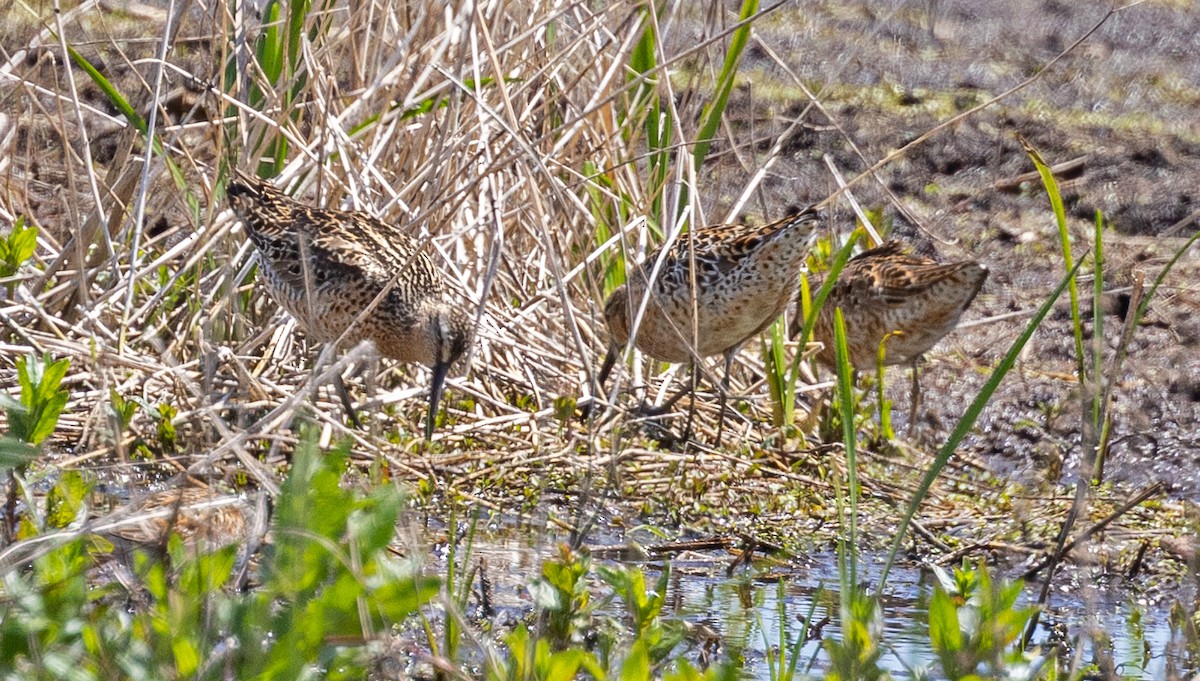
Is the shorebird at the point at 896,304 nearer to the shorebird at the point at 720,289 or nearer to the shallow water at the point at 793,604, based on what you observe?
the shorebird at the point at 720,289

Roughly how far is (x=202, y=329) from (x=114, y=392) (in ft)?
1.81

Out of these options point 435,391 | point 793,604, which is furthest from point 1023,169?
point 793,604

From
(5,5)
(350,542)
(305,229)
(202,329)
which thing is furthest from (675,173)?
(350,542)

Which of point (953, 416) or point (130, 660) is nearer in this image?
point (130, 660)

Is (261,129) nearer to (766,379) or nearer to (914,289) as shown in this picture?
(766,379)

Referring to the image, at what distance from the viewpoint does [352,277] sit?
6.11m

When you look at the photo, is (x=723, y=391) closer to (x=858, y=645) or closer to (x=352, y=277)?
(x=352, y=277)

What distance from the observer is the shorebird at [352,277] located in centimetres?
598

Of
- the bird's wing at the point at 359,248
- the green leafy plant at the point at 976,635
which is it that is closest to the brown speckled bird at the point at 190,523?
the bird's wing at the point at 359,248

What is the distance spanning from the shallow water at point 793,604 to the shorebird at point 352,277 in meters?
0.91

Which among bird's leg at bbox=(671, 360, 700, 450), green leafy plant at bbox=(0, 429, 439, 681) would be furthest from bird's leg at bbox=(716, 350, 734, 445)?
green leafy plant at bbox=(0, 429, 439, 681)

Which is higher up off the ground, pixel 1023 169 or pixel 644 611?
pixel 1023 169

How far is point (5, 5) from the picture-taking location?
259 inches

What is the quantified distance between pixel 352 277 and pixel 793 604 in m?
2.20
